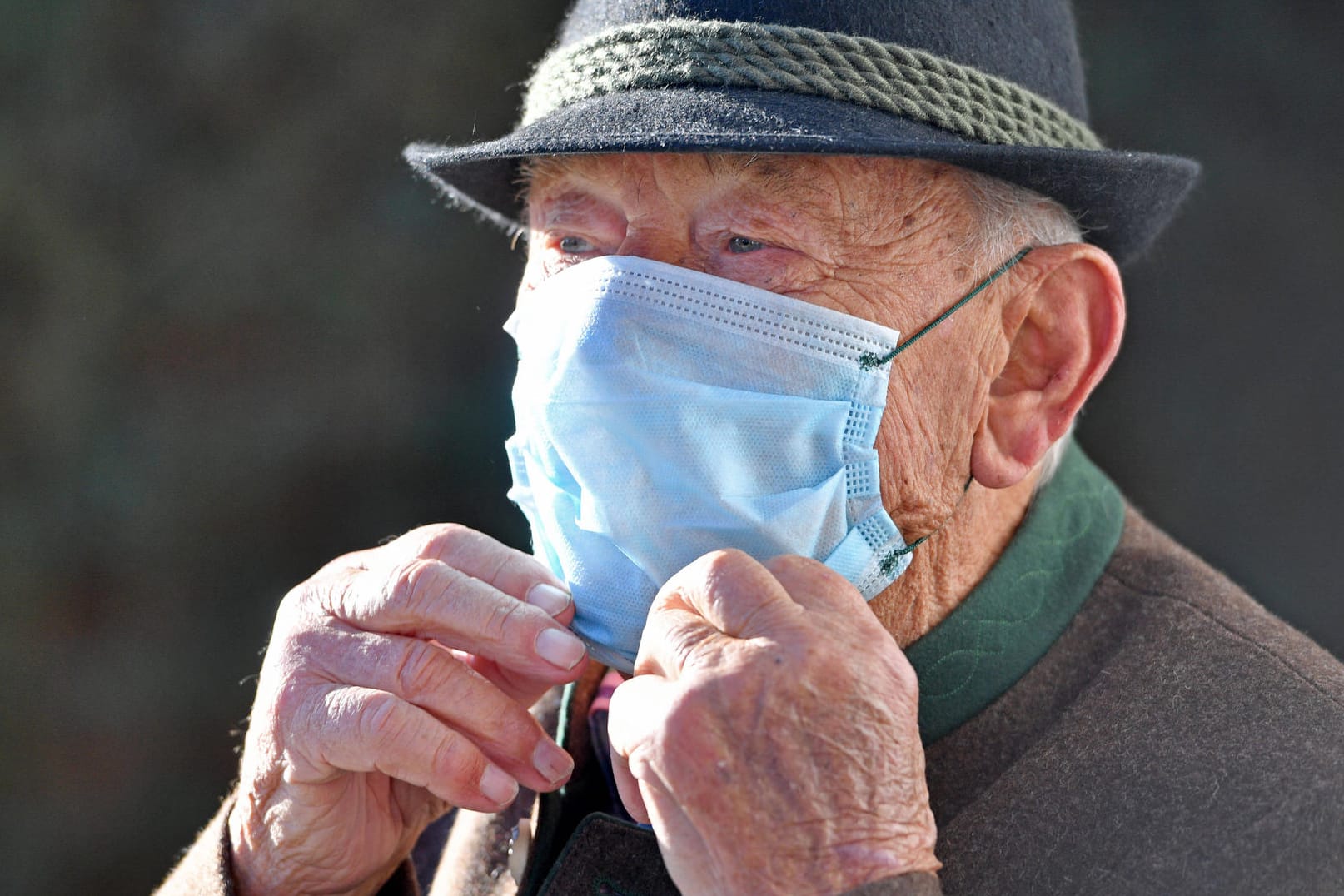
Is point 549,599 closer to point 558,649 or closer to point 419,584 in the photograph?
point 558,649

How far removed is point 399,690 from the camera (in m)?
1.90

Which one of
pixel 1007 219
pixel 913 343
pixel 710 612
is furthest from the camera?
pixel 1007 219

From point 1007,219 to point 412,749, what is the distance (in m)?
1.32

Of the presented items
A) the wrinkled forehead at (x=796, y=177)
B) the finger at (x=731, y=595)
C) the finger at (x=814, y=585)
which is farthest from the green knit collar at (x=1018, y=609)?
the wrinkled forehead at (x=796, y=177)

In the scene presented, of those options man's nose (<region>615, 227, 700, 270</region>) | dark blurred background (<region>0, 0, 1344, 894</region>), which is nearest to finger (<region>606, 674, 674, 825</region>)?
man's nose (<region>615, 227, 700, 270</region>)

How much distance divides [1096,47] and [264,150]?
117 inches

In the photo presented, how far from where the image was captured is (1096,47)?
4059mm

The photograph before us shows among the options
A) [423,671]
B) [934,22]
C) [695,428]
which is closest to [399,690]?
[423,671]

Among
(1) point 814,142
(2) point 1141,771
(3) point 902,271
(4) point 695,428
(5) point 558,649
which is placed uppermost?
(1) point 814,142

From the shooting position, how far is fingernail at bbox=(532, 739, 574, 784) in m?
1.91

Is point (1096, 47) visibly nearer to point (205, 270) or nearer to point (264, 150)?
point (264, 150)

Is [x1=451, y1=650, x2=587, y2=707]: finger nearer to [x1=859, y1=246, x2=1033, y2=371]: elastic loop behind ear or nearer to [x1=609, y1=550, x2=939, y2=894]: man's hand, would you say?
[x1=609, y1=550, x2=939, y2=894]: man's hand

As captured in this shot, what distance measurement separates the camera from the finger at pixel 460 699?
1.90 m

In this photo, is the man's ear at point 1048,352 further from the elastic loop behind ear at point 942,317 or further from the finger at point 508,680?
the finger at point 508,680
